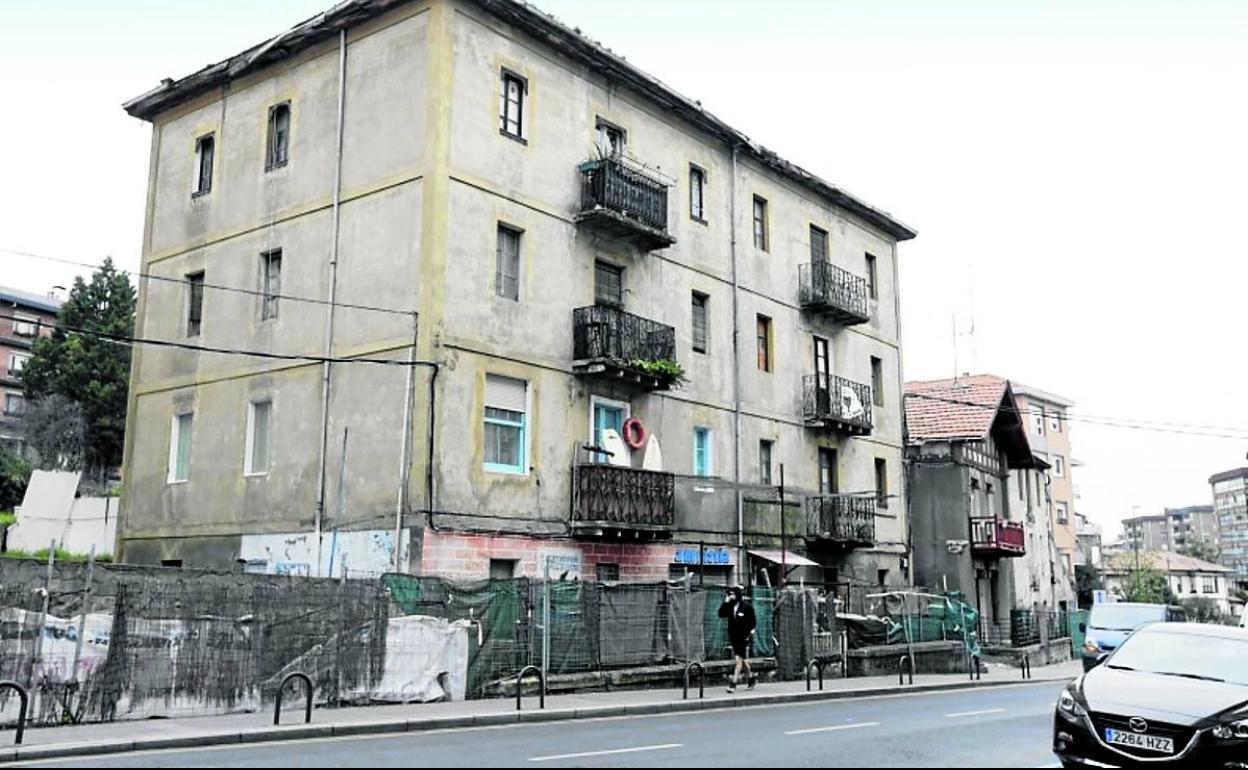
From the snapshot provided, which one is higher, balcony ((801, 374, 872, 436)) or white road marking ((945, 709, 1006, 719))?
balcony ((801, 374, 872, 436))

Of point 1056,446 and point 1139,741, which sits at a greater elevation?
point 1056,446

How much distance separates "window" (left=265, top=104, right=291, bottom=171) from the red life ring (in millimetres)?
9940

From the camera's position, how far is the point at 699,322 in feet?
98.9

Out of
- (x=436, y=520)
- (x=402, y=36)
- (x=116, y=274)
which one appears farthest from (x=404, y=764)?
(x=116, y=274)

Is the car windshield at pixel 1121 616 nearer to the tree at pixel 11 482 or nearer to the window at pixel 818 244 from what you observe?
the window at pixel 818 244

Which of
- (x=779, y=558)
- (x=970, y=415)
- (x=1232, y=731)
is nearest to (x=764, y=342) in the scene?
(x=779, y=558)

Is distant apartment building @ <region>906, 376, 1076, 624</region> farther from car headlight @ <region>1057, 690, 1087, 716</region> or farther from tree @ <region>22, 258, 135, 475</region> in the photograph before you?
tree @ <region>22, 258, 135, 475</region>

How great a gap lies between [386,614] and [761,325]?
53.6ft

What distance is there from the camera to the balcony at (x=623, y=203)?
26.2 metres

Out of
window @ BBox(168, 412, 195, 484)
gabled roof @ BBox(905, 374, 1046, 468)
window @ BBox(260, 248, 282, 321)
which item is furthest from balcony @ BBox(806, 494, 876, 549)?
window @ BBox(168, 412, 195, 484)

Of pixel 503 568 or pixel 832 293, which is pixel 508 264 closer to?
pixel 503 568

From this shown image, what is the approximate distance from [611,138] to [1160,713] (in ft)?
67.0

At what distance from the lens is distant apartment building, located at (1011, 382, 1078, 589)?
82188 millimetres

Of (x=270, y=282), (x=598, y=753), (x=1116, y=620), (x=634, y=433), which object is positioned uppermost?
(x=270, y=282)
